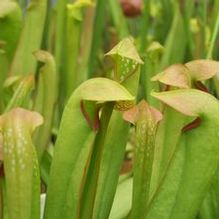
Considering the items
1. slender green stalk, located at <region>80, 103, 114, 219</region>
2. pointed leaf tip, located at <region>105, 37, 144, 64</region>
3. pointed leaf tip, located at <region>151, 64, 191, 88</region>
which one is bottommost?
slender green stalk, located at <region>80, 103, 114, 219</region>

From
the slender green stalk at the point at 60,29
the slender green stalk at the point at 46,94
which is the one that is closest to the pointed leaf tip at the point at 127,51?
the slender green stalk at the point at 46,94

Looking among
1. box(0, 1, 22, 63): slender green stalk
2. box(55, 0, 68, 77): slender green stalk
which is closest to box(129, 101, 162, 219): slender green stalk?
box(0, 1, 22, 63): slender green stalk

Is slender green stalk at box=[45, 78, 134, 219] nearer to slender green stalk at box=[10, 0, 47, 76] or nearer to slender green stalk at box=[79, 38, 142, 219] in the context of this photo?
slender green stalk at box=[79, 38, 142, 219]

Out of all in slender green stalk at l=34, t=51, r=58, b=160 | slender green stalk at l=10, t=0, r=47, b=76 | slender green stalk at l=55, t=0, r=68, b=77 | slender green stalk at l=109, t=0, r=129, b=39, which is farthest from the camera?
slender green stalk at l=109, t=0, r=129, b=39

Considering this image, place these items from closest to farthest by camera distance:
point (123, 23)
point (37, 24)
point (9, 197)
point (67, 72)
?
1. point (9, 197)
2. point (37, 24)
3. point (67, 72)
4. point (123, 23)

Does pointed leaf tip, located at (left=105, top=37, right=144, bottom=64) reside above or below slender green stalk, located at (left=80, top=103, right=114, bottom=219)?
above

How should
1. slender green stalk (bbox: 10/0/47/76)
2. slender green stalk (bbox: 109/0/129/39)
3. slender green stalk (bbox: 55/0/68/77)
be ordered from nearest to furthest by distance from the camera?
Answer: slender green stalk (bbox: 10/0/47/76) < slender green stalk (bbox: 55/0/68/77) < slender green stalk (bbox: 109/0/129/39)

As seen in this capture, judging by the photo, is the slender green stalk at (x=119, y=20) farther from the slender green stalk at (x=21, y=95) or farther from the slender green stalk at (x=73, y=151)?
the slender green stalk at (x=73, y=151)

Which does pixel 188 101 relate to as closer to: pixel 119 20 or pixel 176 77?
pixel 176 77

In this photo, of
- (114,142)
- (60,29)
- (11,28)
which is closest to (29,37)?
(11,28)

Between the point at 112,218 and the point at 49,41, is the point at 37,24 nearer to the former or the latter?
the point at 49,41

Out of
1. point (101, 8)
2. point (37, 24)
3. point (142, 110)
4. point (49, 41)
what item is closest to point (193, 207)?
point (142, 110)
